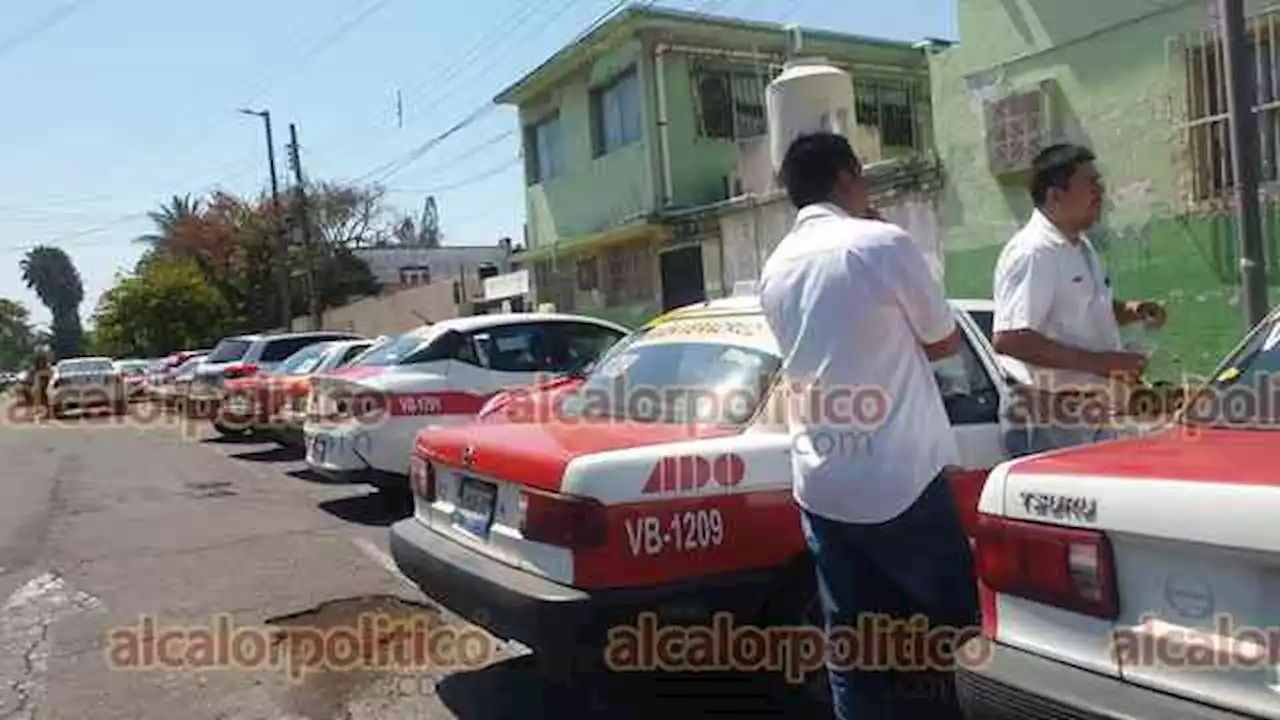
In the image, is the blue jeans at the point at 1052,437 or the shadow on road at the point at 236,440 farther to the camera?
the shadow on road at the point at 236,440

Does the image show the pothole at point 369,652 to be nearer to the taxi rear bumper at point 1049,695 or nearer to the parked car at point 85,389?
the taxi rear bumper at point 1049,695

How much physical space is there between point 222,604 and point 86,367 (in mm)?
24943

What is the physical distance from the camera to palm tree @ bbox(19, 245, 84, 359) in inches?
3711

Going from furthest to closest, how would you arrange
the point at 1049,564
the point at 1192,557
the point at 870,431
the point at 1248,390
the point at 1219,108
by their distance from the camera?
the point at 1219,108 → the point at 1248,390 → the point at 870,431 → the point at 1049,564 → the point at 1192,557

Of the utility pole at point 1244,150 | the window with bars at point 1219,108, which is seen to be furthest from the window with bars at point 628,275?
the utility pole at point 1244,150

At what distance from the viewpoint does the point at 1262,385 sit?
10.1 ft

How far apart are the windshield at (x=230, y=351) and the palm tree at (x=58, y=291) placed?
8285 centimetres

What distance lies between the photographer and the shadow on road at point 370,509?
8891 mm

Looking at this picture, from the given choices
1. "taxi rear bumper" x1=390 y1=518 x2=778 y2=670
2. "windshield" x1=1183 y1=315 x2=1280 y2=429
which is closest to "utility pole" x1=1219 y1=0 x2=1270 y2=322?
"windshield" x1=1183 y1=315 x2=1280 y2=429

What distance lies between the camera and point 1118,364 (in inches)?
157

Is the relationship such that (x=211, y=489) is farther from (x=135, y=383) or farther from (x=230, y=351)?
(x=135, y=383)

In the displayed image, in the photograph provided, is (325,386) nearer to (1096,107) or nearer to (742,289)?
(742,289)

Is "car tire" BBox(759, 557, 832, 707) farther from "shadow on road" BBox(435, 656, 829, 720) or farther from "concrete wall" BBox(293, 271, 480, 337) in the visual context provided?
"concrete wall" BBox(293, 271, 480, 337)

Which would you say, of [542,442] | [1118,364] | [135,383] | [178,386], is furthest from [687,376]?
[135,383]
